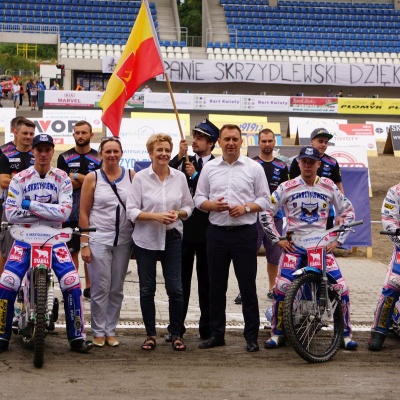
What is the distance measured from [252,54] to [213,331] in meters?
36.8

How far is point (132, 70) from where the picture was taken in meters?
9.20

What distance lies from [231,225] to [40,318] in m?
1.92

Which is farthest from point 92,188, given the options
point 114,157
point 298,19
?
point 298,19

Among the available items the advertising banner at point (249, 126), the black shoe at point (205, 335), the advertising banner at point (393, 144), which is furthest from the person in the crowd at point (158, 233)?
the advertising banner at point (393, 144)

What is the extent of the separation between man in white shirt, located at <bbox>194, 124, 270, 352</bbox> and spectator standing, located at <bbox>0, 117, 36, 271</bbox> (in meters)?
1.99

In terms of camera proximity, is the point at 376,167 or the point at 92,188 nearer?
the point at 92,188

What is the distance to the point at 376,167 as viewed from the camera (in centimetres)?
2386

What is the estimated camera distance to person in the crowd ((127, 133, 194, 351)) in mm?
7555

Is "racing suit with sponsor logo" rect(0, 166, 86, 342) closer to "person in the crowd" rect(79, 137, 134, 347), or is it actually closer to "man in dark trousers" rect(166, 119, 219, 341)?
"person in the crowd" rect(79, 137, 134, 347)

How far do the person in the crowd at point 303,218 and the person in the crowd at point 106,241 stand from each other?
1333mm

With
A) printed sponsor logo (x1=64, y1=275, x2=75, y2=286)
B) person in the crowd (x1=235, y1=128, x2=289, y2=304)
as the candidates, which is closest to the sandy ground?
printed sponsor logo (x1=64, y1=275, x2=75, y2=286)

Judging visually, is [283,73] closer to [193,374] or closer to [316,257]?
[316,257]

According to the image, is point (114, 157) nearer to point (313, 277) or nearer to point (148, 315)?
point (148, 315)

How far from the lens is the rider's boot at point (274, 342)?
7711mm
